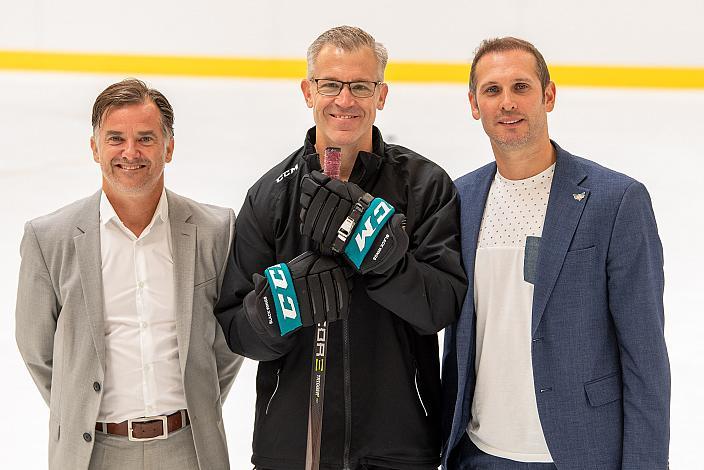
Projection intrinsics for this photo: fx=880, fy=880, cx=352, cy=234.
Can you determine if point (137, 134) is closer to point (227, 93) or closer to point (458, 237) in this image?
point (458, 237)

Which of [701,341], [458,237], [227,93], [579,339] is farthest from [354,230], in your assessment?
[227,93]

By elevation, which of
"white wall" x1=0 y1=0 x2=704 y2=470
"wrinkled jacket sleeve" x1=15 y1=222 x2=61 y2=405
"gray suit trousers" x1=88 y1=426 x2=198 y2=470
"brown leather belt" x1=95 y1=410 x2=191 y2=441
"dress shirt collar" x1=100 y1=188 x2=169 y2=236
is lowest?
"gray suit trousers" x1=88 y1=426 x2=198 y2=470

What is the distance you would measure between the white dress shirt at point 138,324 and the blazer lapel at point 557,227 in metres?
0.84

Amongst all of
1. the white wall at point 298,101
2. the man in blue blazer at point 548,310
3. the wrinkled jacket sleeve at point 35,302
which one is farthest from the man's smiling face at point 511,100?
the white wall at point 298,101

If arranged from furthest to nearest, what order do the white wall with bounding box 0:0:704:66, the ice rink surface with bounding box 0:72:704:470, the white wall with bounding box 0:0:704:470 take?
1. the white wall with bounding box 0:0:704:66
2. the white wall with bounding box 0:0:704:470
3. the ice rink surface with bounding box 0:72:704:470

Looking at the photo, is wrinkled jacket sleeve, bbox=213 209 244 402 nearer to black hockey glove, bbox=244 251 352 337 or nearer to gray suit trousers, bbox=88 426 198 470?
gray suit trousers, bbox=88 426 198 470

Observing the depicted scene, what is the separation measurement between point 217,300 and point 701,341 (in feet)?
7.89

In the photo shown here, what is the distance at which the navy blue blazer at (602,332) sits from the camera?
1769mm

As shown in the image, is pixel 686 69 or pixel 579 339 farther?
pixel 686 69

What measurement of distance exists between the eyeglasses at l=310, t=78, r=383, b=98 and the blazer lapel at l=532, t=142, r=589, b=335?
46cm

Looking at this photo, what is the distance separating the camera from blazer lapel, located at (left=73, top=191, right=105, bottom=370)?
197 centimetres

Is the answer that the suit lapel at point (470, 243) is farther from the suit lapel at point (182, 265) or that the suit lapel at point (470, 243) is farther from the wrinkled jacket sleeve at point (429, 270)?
the suit lapel at point (182, 265)

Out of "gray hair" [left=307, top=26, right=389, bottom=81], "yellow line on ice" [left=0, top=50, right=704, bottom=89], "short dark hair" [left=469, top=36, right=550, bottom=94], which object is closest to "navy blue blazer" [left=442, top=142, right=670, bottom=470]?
"short dark hair" [left=469, top=36, right=550, bottom=94]

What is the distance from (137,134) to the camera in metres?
2.04
